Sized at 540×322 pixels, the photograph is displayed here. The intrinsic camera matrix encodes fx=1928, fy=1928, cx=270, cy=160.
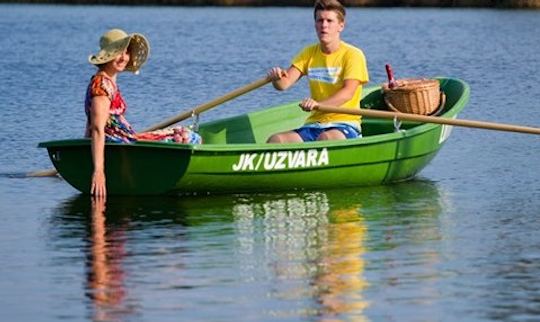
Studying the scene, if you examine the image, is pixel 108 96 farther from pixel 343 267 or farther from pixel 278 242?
pixel 343 267

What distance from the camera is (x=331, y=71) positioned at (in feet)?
45.5

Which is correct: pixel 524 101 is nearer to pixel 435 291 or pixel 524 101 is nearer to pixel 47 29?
pixel 435 291

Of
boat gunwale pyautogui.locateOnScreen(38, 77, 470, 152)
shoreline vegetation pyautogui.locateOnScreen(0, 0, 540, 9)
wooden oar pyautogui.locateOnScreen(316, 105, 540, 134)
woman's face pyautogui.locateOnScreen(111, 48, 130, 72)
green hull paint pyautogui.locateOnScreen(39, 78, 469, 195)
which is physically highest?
woman's face pyautogui.locateOnScreen(111, 48, 130, 72)

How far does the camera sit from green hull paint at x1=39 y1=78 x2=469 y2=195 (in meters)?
13.2

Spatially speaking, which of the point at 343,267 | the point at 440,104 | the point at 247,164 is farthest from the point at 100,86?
the point at 440,104

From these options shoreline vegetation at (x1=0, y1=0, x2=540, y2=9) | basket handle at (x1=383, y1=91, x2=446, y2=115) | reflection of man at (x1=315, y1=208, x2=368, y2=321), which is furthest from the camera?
shoreline vegetation at (x1=0, y1=0, x2=540, y2=9)

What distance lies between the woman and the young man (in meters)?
1.13

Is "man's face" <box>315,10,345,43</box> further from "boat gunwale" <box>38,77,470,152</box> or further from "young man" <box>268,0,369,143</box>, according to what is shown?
"boat gunwale" <box>38,77,470,152</box>

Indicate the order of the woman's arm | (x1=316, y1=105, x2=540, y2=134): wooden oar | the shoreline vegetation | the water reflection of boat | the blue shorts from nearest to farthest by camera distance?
the water reflection of boat → the woman's arm → (x1=316, y1=105, x2=540, y2=134): wooden oar → the blue shorts → the shoreline vegetation

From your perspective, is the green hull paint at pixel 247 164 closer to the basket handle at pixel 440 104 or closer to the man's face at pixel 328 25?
the man's face at pixel 328 25

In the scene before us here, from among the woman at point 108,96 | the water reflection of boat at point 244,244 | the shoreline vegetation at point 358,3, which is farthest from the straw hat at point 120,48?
the shoreline vegetation at point 358,3

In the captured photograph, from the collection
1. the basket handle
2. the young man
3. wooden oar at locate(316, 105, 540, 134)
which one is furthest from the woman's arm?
the basket handle

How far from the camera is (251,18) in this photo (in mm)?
44500

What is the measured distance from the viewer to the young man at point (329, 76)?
13750 mm
